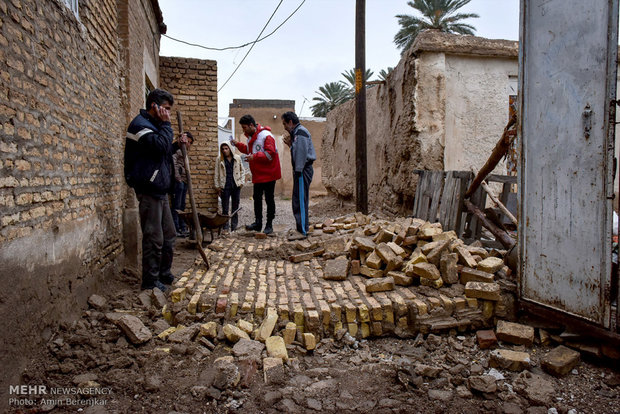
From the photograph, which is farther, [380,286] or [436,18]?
[436,18]

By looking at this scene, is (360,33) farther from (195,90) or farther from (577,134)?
(577,134)

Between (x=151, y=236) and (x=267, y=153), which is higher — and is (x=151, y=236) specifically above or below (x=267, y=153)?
below

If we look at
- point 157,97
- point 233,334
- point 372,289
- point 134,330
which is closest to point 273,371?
point 233,334

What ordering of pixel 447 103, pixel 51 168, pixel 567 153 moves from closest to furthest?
pixel 567 153 < pixel 51 168 < pixel 447 103

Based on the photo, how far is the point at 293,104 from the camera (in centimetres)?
2448

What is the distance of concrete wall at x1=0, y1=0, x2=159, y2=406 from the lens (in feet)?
7.42

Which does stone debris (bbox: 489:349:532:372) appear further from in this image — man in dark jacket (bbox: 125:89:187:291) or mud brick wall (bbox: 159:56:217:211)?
mud brick wall (bbox: 159:56:217:211)

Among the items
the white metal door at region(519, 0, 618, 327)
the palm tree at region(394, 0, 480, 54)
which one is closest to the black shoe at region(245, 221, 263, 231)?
the white metal door at region(519, 0, 618, 327)

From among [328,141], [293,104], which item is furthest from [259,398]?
[293,104]

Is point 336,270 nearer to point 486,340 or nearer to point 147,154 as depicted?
point 486,340

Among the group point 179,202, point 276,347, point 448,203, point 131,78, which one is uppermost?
point 131,78

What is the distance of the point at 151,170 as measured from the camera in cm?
360

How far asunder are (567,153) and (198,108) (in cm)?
676

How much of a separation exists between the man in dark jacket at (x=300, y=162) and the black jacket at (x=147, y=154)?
2354 millimetres
